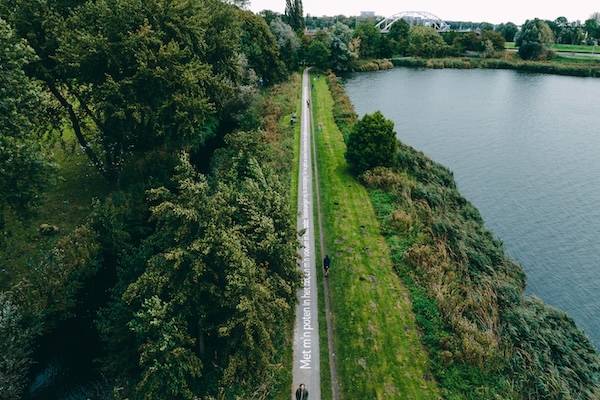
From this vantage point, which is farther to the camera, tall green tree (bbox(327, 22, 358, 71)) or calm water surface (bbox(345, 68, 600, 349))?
tall green tree (bbox(327, 22, 358, 71))

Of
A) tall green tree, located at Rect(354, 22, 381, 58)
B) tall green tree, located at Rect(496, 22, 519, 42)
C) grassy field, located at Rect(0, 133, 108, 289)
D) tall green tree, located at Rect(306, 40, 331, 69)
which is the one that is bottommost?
grassy field, located at Rect(0, 133, 108, 289)

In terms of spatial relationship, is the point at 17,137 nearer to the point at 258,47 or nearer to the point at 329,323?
the point at 329,323

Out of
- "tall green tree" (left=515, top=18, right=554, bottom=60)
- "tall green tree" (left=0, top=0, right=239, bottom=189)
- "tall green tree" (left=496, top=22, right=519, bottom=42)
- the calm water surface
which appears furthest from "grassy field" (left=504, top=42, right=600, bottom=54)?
"tall green tree" (left=0, top=0, right=239, bottom=189)

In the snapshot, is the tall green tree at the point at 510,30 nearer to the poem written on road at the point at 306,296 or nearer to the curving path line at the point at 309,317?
A: the curving path line at the point at 309,317

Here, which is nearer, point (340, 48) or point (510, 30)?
point (340, 48)

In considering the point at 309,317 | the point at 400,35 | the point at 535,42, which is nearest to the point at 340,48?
the point at 400,35

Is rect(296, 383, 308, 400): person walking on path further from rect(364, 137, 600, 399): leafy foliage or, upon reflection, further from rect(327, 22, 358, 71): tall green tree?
rect(327, 22, 358, 71): tall green tree
